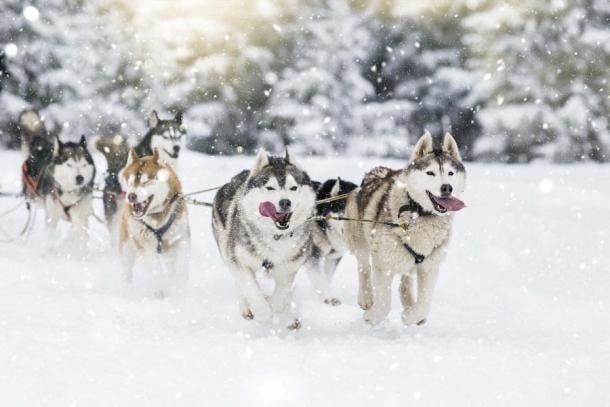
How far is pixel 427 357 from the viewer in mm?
4016

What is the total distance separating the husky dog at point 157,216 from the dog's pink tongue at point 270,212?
1469mm

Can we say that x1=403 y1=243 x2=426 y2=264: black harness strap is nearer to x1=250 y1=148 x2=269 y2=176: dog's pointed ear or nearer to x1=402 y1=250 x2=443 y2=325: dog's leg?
x1=402 y1=250 x2=443 y2=325: dog's leg

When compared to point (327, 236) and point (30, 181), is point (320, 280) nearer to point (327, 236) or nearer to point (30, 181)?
point (327, 236)

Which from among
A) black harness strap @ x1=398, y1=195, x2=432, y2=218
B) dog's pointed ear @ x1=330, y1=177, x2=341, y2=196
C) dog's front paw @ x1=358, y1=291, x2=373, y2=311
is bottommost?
dog's front paw @ x1=358, y1=291, x2=373, y2=311

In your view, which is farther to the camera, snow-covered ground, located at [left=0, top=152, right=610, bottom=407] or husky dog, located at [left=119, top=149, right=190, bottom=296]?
husky dog, located at [left=119, top=149, right=190, bottom=296]

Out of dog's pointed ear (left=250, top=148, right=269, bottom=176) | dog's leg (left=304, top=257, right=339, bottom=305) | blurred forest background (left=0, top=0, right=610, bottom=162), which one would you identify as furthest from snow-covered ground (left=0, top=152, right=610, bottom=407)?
blurred forest background (left=0, top=0, right=610, bottom=162)

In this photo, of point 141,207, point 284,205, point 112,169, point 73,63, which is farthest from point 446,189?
point 73,63

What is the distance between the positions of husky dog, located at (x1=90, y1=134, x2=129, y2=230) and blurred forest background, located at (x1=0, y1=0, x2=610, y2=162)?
357 inches

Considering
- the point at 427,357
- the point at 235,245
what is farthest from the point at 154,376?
the point at 427,357

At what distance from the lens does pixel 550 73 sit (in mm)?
14883

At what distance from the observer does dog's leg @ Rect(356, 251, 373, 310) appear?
4.79 metres

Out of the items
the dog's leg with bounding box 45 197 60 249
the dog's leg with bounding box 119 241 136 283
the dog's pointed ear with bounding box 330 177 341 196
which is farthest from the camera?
the dog's leg with bounding box 45 197 60 249

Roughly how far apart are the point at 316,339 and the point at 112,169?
3.81 meters

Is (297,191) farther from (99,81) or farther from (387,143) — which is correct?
(99,81)
